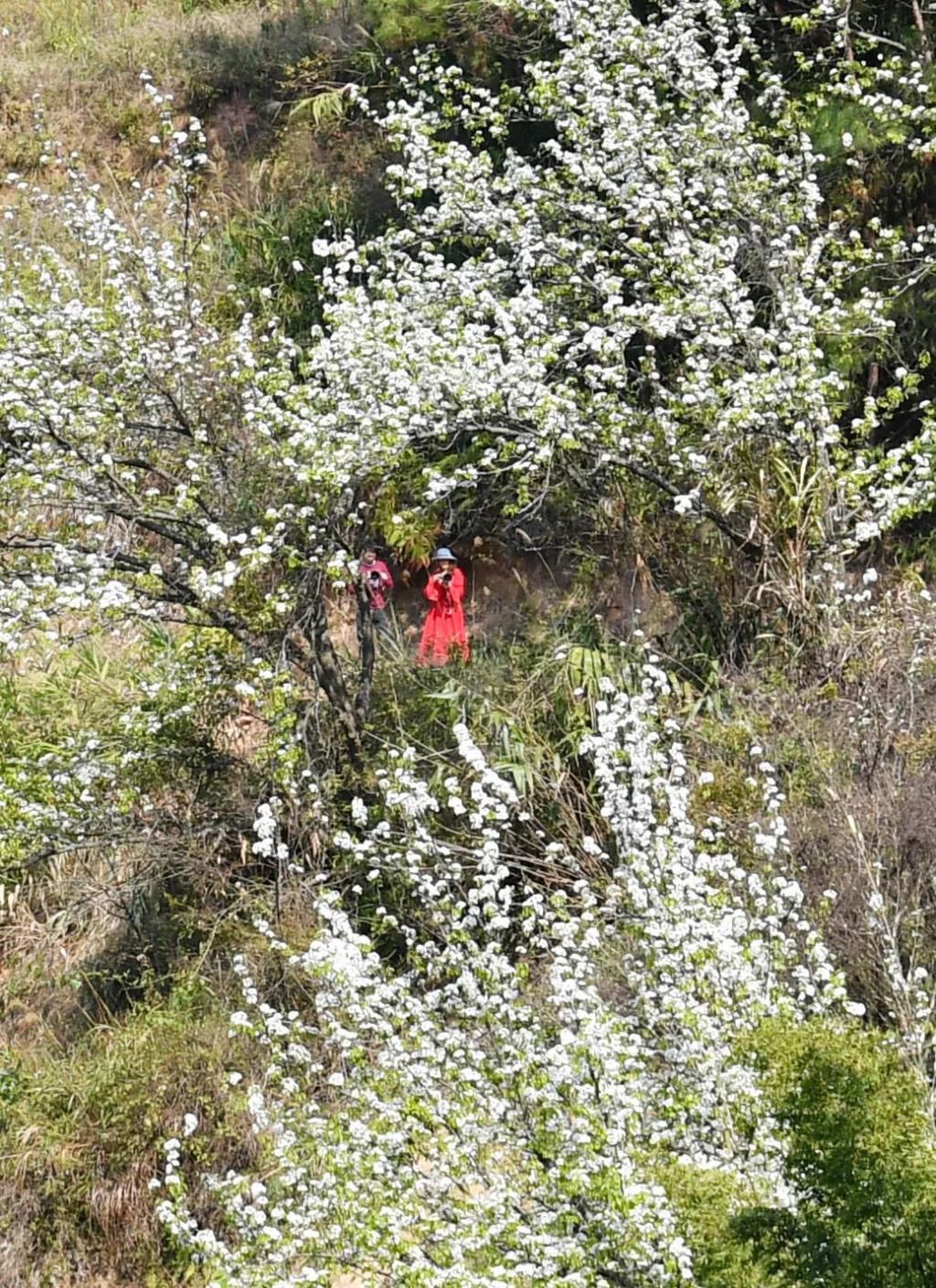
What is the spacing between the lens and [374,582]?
369 inches

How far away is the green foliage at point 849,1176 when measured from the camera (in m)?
3.72

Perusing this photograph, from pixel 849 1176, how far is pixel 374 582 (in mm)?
5916

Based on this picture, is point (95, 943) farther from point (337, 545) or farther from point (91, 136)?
point (91, 136)

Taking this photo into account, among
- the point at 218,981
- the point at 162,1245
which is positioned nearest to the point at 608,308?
the point at 218,981

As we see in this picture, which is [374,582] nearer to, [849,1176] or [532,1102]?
[532,1102]

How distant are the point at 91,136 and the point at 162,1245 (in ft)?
43.9

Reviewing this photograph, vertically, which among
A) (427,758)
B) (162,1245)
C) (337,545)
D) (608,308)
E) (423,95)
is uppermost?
(423,95)

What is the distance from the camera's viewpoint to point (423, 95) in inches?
393

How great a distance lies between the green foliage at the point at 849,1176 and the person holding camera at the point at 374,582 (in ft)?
15.5

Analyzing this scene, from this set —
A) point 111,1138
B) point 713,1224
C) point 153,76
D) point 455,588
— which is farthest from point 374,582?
point 153,76

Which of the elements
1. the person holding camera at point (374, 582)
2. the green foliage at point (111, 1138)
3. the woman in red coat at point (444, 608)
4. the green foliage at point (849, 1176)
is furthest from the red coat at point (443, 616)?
the green foliage at point (849, 1176)

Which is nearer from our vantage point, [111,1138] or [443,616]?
[111,1138]

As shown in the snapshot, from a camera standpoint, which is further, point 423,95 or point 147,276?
point 423,95

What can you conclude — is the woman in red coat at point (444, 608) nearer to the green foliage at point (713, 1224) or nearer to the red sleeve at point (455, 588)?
the red sleeve at point (455, 588)
